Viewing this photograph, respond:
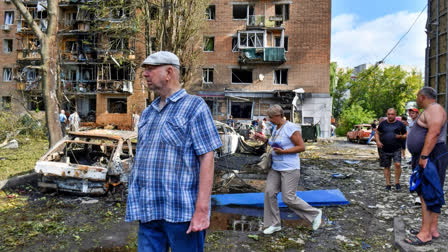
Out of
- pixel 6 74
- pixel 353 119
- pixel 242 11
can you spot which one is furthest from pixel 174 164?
pixel 6 74

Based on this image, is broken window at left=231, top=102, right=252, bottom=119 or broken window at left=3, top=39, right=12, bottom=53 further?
broken window at left=3, top=39, right=12, bottom=53

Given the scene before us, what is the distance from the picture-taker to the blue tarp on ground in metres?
6.24

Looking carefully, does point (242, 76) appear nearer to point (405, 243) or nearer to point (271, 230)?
point (271, 230)

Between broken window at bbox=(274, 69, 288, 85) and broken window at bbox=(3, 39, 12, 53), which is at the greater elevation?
broken window at bbox=(3, 39, 12, 53)

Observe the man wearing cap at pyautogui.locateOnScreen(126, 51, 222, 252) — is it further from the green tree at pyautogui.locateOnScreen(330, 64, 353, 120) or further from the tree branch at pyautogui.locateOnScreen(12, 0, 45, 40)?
the green tree at pyautogui.locateOnScreen(330, 64, 353, 120)

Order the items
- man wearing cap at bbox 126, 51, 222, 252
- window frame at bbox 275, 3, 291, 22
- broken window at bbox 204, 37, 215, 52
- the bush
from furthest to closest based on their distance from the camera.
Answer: the bush < broken window at bbox 204, 37, 215, 52 < window frame at bbox 275, 3, 291, 22 < man wearing cap at bbox 126, 51, 222, 252

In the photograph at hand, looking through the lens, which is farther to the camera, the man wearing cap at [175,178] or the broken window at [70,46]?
the broken window at [70,46]

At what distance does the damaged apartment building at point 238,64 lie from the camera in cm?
2797

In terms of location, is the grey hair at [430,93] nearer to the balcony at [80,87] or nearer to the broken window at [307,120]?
the broken window at [307,120]

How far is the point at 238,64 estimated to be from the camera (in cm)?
2919

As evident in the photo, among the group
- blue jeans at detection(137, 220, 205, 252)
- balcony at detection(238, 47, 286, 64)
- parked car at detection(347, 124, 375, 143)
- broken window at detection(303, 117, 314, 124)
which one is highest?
balcony at detection(238, 47, 286, 64)

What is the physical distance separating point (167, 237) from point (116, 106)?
31.0 metres

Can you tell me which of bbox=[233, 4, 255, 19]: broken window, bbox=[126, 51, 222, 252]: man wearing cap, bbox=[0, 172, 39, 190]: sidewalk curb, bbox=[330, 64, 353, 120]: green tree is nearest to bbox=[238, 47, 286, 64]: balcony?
bbox=[233, 4, 255, 19]: broken window

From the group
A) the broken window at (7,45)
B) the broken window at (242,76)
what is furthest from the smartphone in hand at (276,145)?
the broken window at (7,45)
